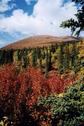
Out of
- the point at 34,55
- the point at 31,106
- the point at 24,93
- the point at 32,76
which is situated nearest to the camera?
the point at 31,106

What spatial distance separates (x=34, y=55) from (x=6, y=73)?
374 ft

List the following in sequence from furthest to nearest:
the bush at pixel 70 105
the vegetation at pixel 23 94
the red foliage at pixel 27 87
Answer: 1. the red foliage at pixel 27 87
2. the vegetation at pixel 23 94
3. the bush at pixel 70 105

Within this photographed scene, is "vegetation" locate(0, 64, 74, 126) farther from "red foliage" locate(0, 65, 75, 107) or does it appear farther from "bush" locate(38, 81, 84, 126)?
"bush" locate(38, 81, 84, 126)

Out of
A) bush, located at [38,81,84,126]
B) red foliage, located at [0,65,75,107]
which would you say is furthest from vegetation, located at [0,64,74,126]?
bush, located at [38,81,84,126]

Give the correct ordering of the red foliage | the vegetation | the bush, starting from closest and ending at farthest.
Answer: the bush < the vegetation < the red foliage

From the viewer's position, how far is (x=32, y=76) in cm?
6756

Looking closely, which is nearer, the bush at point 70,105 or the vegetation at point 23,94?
the bush at point 70,105

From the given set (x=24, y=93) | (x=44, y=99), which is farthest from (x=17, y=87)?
(x=44, y=99)

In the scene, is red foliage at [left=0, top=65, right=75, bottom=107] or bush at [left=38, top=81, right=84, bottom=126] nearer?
bush at [left=38, top=81, right=84, bottom=126]

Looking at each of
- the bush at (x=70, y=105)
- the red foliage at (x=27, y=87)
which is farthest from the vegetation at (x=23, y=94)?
the bush at (x=70, y=105)

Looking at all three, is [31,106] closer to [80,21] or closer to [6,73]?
[6,73]

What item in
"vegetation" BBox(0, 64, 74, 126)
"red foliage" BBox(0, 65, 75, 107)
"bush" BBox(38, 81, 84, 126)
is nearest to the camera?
"bush" BBox(38, 81, 84, 126)

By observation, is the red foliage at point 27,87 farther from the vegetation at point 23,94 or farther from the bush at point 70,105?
the bush at point 70,105

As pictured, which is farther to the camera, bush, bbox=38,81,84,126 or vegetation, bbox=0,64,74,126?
vegetation, bbox=0,64,74,126
